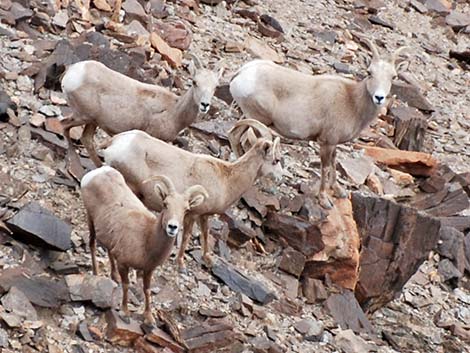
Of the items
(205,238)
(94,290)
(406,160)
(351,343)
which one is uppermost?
(94,290)

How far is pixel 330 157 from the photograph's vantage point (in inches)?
458

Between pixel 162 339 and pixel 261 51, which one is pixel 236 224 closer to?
pixel 162 339

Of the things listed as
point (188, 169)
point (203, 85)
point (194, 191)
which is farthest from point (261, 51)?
point (194, 191)

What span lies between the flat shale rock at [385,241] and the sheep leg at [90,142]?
10.8 ft

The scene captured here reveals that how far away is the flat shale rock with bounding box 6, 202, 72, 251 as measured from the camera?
30.2ft

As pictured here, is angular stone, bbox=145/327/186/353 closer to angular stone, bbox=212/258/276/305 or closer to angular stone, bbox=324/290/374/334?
angular stone, bbox=212/258/276/305

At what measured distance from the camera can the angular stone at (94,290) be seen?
345 inches

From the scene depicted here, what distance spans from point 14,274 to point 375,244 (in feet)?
16.8

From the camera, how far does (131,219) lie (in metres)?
8.72

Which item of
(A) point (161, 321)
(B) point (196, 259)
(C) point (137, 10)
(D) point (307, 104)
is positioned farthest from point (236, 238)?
(C) point (137, 10)

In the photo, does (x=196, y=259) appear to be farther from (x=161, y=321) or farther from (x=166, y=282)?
(x=161, y=321)

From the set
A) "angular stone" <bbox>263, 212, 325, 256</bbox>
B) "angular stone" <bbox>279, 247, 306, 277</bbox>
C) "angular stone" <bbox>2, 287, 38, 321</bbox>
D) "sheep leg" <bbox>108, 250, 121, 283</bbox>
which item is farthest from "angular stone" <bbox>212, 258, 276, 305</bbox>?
"angular stone" <bbox>2, 287, 38, 321</bbox>

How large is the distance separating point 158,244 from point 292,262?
323cm

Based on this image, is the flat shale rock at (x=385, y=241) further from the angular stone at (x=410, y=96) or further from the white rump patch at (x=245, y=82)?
the angular stone at (x=410, y=96)
